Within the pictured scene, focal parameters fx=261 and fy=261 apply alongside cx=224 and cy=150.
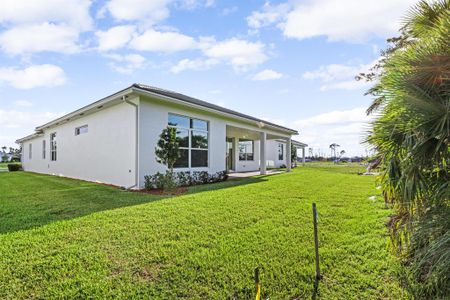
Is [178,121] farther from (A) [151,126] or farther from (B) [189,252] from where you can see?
(B) [189,252]

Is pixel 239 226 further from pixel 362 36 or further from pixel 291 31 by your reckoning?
pixel 291 31

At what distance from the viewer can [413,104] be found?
2822 mm

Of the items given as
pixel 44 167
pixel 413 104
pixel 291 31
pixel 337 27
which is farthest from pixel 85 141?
pixel 413 104

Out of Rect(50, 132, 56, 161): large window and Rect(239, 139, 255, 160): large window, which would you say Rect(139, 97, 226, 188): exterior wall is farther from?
Rect(50, 132, 56, 161): large window

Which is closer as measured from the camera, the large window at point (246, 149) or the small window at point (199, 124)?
the small window at point (199, 124)

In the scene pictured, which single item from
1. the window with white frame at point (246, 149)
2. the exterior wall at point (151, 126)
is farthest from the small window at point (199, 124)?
the window with white frame at point (246, 149)

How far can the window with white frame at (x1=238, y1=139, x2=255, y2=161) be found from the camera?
23391 millimetres

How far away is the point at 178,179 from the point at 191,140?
2.35 meters

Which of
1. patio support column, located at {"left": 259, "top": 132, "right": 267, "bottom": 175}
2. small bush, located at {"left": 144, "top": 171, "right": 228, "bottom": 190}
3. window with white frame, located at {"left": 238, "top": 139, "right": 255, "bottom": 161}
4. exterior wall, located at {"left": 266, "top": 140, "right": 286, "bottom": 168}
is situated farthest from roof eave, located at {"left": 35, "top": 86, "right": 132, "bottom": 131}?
exterior wall, located at {"left": 266, "top": 140, "right": 286, "bottom": 168}

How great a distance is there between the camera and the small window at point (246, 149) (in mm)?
23405

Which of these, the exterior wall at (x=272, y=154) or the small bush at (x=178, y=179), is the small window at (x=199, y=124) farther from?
the exterior wall at (x=272, y=154)

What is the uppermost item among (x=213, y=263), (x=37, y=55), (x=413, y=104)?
(x=37, y=55)

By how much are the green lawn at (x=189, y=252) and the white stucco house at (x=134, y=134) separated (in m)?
4.46

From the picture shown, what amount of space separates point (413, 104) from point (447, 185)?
3.15 ft
